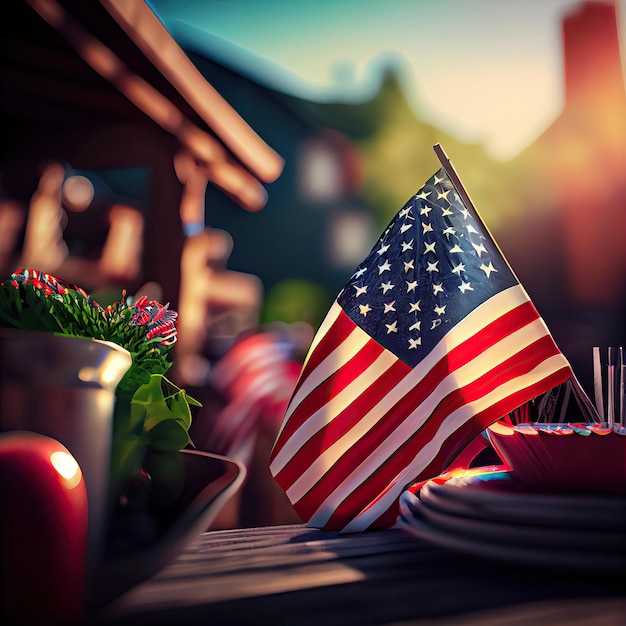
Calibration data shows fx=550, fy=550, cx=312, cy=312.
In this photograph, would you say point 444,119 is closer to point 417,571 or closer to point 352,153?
point 352,153

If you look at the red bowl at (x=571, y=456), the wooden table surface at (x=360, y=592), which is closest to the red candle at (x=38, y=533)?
the wooden table surface at (x=360, y=592)

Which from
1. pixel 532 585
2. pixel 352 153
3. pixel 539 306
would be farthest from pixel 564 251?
pixel 532 585

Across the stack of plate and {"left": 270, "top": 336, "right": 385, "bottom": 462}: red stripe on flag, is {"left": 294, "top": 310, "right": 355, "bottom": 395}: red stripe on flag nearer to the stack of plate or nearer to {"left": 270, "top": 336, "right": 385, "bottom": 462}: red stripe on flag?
{"left": 270, "top": 336, "right": 385, "bottom": 462}: red stripe on flag

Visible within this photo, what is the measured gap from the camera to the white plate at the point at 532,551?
0.46m

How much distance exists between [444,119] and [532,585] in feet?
4.82

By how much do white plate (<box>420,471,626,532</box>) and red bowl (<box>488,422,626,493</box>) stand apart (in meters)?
0.04

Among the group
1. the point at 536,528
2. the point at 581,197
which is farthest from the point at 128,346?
the point at 581,197

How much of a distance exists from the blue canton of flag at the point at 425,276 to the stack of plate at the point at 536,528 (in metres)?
0.38

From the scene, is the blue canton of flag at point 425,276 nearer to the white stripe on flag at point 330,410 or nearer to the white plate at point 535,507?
the white stripe on flag at point 330,410

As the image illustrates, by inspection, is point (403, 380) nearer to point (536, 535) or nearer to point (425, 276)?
point (425, 276)

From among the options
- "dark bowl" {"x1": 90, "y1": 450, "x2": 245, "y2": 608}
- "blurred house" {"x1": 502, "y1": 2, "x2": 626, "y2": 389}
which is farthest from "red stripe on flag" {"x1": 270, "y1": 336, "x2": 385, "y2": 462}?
"blurred house" {"x1": 502, "y1": 2, "x2": 626, "y2": 389}

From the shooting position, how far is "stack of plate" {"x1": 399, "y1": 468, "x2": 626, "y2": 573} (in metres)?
0.47

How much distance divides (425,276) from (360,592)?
0.62 meters

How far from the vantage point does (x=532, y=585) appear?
0.47 meters
